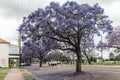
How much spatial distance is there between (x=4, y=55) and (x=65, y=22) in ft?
203

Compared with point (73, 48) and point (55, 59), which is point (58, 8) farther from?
point (55, 59)

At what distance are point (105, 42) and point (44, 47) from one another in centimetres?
3309

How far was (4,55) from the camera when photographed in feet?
299

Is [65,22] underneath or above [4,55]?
above

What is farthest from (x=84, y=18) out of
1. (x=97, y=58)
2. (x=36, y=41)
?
(x=97, y=58)

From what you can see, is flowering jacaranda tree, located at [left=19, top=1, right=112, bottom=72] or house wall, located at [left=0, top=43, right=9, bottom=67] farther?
house wall, located at [left=0, top=43, right=9, bottom=67]

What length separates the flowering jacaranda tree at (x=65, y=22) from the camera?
31470 millimetres

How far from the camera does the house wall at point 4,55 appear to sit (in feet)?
296

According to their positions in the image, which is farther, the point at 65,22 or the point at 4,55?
the point at 4,55

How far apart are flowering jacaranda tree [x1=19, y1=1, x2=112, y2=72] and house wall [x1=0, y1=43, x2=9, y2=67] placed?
191 feet

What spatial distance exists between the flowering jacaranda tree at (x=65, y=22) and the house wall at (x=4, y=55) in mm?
58140

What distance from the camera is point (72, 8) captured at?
31875 millimetres

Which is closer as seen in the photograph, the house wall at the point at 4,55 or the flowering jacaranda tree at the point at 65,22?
the flowering jacaranda tree at the point at 65,22

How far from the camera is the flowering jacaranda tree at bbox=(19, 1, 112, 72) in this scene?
103ft
